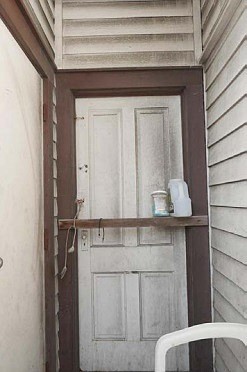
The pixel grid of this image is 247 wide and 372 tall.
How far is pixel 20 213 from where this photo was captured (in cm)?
164

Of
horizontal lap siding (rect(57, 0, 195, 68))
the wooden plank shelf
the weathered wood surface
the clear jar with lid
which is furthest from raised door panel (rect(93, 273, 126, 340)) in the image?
the weathered wood surface

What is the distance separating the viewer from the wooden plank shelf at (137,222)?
2188mm

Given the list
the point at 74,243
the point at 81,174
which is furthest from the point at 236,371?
the point at 81,174

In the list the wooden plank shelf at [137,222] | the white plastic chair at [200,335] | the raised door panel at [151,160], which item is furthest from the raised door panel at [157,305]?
the white plastic chair at [200,335]

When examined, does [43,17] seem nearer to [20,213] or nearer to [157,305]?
[20,213]

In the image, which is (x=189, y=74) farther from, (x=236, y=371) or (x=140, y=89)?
(x=236, y=371)

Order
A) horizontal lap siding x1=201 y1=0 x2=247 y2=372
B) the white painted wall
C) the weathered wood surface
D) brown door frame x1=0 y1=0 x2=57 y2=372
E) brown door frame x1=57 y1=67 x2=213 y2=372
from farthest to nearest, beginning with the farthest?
brown door frame x1=57 y1=67 x2=213 y2=372 < brown door frame x1=0 y1=0 x2=57 y2=372 < the weathered wood surface < horizontal lap siding x1=201 y1=0 x2=247 y2=372 < the white painted wall

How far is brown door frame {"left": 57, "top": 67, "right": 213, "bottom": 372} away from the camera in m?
2.20

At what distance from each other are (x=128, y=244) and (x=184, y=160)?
72cm

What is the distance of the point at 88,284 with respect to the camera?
7.66 feet

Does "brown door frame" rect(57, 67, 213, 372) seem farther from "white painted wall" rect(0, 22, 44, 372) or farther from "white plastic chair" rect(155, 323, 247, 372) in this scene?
"white plastic chair" rect(155, 323, 247, 372)

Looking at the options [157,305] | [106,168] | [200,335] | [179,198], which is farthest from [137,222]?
[200,335]

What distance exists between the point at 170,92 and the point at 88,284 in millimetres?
1483

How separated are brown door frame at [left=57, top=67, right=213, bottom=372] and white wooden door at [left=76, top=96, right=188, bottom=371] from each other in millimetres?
78
